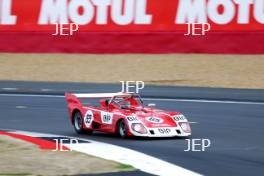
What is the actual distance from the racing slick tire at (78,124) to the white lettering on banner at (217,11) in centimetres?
1116

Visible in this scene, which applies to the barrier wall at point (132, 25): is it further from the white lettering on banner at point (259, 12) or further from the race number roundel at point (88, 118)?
the race number roundel at point (88, 118)

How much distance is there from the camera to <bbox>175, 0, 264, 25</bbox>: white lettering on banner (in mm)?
26266

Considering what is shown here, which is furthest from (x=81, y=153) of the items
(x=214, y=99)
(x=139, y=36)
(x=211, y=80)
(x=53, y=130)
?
(x=139, y=36)

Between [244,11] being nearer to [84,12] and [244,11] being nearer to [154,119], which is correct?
[84,12]

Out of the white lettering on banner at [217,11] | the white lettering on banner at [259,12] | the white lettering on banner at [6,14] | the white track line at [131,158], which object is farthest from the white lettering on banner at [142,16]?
the white track line at [131,158]

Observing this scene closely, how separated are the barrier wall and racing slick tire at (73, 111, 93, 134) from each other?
11.1 meters

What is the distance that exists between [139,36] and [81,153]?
48.9 ft

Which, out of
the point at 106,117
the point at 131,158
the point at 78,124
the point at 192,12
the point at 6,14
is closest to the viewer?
the point at 131,158

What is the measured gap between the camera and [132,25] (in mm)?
27156

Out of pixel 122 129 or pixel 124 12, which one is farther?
pixel 124 12

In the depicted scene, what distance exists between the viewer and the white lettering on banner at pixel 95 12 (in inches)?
1073

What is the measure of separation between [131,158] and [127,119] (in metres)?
2.40

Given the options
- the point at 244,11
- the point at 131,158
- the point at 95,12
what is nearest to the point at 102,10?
the point at 95,12

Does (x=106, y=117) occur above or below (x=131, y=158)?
above
